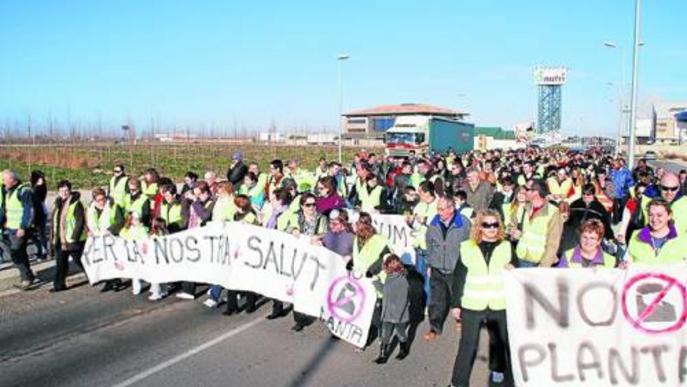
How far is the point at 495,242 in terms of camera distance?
5699 mm

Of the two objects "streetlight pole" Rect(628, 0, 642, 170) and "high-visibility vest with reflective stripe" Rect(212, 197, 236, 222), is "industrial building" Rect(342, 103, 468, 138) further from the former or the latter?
"high-visibility vest with reflective stripe" Rect(212, 197, 236, 222)

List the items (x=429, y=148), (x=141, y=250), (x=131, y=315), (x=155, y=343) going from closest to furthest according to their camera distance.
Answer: (x=155, y=343), (x=131, y=315), (x=141, y=250), (x=429, y=148)

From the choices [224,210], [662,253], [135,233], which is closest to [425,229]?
[224,210]

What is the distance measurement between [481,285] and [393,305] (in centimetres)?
137

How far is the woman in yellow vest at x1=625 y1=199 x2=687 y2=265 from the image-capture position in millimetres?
5660

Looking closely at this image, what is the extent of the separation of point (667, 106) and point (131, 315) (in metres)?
160

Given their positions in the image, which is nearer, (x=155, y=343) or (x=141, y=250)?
(x=155, y=343)

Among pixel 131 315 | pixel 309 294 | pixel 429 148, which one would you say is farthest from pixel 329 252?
pixel 429 148

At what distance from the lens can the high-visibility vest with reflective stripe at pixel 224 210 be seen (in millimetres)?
8992

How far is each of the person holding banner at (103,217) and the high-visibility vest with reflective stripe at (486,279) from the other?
5965 mm

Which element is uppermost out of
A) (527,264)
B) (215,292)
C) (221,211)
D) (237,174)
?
(237,174)

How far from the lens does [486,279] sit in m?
5.65

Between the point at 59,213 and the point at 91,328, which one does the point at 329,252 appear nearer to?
the point at 91,328

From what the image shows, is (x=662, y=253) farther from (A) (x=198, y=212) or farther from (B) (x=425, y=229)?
(A) (x=198, y=212)
